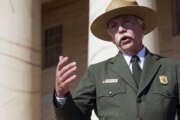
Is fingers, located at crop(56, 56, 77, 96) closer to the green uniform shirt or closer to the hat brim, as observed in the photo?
the green uniform shirt

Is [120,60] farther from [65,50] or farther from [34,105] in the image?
[65,50]

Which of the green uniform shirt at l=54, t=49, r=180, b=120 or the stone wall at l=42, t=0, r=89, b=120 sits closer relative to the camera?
the green uniform shirt at l=54, t=49, r=180, b=120

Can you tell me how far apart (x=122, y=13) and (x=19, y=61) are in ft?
26.9

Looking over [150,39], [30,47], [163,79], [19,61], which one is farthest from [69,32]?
[163,79]

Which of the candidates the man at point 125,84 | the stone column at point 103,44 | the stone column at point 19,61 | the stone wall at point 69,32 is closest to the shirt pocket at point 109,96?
the man at point 125,84

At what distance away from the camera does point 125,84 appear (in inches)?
234

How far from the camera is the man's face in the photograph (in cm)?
607

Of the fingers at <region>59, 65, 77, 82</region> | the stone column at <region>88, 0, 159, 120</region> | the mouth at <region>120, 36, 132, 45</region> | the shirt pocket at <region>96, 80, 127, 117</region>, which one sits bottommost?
the stone column at <region>88, 0, 159, 120</region>

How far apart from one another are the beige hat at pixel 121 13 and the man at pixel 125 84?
0.01 meters

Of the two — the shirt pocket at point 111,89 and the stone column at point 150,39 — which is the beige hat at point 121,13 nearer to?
the shirt pocket at point 111,89

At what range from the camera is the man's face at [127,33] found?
6.07 meters

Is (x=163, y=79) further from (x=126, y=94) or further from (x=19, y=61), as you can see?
(x=19, y=61)

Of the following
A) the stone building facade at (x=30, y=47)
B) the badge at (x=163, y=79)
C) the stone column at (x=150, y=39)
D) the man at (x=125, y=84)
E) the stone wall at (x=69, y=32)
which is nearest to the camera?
the man at (x=125, y=84)

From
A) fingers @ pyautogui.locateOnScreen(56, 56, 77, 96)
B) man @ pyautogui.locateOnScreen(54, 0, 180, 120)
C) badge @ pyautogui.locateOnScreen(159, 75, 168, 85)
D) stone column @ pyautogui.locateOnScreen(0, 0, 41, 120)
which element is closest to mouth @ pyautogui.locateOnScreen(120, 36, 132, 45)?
man @ pyautogui.locateOnScreen(54, 0, 180, 120)
